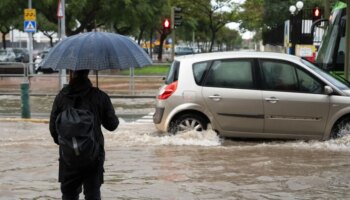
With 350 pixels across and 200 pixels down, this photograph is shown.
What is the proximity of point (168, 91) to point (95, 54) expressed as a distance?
5657mm

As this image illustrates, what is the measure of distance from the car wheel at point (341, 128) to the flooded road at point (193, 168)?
13cm

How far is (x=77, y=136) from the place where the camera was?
445 cm

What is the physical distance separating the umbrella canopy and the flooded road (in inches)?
91.7

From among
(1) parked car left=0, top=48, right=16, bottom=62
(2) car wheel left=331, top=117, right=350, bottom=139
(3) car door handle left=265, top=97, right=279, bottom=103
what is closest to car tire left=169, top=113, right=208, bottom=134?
(3) car door handle left=265, top=97, right=279, bottom=103

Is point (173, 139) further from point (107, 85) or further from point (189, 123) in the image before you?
point (107, 85)

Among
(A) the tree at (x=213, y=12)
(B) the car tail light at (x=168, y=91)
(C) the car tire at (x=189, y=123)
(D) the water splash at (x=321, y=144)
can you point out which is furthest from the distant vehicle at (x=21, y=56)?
(D) the water splash at (x=321, y=144)

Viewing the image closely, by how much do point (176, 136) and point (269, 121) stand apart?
63.4 inches

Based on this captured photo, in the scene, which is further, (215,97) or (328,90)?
(215,97)

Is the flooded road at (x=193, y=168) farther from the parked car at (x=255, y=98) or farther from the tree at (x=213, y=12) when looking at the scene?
the tree at (x=213, y=12)

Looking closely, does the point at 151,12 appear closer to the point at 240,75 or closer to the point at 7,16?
the point at 7,16

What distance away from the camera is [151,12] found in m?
34.4

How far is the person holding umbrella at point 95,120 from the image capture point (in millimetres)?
4672

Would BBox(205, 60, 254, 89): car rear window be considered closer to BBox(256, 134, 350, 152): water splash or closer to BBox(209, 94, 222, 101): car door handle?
BBox(209, 94, 222, 101): car door handle

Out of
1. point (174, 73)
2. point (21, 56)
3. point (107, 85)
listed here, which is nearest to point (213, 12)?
point (21, 56)
